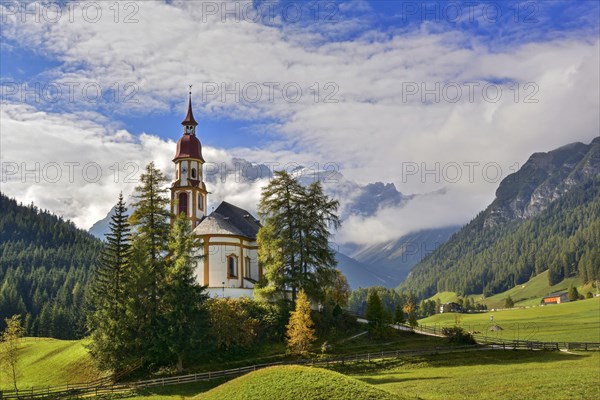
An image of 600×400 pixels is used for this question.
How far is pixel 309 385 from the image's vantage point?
35500 mm

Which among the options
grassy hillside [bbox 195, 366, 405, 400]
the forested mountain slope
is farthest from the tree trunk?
the forested mountain slope

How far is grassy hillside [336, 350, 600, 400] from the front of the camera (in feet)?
133

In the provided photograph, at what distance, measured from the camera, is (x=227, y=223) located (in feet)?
259

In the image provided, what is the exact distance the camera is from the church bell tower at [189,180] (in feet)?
270

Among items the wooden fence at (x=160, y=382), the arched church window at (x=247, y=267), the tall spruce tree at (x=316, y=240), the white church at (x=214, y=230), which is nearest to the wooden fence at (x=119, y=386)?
the wooden fence at (x=160, y=382)

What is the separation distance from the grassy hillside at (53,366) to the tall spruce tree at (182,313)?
8324mm

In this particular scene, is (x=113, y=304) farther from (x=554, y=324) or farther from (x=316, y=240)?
(x=554, y=324)

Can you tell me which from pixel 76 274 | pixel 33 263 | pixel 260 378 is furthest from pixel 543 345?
pixel 33 263

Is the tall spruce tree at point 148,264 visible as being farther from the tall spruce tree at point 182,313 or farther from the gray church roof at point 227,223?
the gray church roof at point 227,223

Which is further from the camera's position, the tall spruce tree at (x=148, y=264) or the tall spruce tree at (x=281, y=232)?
the tall spruce tree at (x=281, y=232)

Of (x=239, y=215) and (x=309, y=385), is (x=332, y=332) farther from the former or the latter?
(x=309, y=385)

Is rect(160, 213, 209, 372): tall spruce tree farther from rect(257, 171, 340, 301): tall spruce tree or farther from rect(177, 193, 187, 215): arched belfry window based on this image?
rect(177, 193, 187, 215): arched belfry window

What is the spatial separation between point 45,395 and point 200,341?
1303 centimetres

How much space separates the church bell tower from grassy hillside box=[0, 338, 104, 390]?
21.5m
